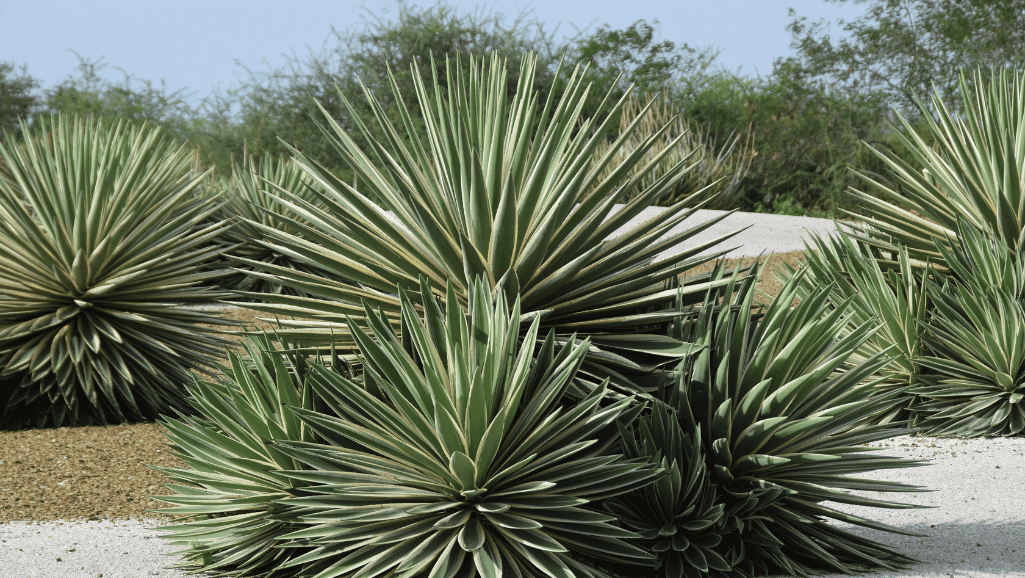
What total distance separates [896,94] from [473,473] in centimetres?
2893

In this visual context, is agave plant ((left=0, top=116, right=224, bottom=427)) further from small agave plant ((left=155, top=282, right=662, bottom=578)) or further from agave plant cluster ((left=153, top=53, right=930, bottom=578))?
small agave plant ((left=155, top=282, right=662, bottom=578))

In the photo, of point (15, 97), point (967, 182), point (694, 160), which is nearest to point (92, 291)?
point (967, 182)

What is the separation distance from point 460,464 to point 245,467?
115 centimetres

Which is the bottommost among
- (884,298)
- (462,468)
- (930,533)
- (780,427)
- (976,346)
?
(930,533)

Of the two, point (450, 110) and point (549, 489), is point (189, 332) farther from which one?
point (549, 489)

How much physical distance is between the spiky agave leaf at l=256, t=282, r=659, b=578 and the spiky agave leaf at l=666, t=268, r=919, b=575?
18.7 inches

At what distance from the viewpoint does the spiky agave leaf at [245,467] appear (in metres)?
3.41

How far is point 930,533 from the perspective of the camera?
442cm

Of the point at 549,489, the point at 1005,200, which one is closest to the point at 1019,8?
the point at 1005,200

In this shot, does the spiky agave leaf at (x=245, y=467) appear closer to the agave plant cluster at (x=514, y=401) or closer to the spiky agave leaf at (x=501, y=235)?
the agave plant cluster at (x=514, y=401)

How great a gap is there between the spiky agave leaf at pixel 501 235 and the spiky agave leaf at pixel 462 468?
0.40 metres

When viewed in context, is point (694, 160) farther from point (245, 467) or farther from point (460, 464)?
point (460, 464)

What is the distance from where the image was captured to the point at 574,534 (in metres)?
3.13

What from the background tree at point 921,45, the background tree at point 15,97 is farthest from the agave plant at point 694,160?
the background tree at point 15,97
